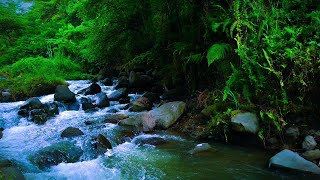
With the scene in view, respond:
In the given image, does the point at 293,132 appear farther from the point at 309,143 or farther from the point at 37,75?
the point at 37,75

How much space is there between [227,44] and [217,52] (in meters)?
0.48

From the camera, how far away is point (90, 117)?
8867 millimetres

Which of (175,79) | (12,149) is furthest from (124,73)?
(12,149)

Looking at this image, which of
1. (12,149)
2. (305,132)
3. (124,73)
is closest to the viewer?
(305,132)

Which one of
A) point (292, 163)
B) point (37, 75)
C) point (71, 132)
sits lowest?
point (71, 132)

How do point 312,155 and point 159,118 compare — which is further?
point 159,118

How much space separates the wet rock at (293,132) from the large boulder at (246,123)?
Answer: 1.83 feet

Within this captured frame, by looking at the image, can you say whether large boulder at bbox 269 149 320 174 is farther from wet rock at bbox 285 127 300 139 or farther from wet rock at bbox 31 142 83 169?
wet rock at bbox 31 142 83 169

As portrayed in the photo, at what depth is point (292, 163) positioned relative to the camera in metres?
5.08

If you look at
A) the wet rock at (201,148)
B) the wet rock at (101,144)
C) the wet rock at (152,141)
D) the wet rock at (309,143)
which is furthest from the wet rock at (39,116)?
the wet rock at (309,143)

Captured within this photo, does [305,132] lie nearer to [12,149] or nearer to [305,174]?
[305,174]

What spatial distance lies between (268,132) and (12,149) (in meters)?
5.14

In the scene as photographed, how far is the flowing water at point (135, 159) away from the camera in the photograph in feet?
17.3

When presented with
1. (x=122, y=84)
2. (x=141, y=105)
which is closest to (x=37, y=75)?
(x=122, y=84)
